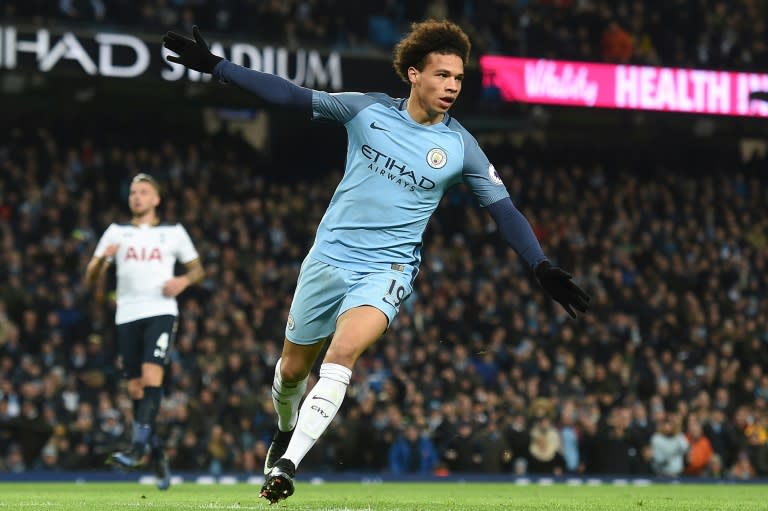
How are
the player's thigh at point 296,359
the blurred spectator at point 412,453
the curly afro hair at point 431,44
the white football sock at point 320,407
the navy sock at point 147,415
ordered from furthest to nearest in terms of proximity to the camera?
the blurred spectator at point 412,453 → the navy sock at point 147,415 → the player's thigh at point 296,359 → the curly afro hair at point 431,44 → the white football sock at point 320,407

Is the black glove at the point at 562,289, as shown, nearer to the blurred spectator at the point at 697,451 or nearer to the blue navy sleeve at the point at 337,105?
the blue navy sleeve at the point at 337,105

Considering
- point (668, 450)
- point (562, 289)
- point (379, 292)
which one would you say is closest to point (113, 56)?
point (668, 450)

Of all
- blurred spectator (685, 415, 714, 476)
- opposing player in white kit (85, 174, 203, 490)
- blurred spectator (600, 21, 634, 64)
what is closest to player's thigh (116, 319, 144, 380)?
opposing player in white kit (85, 174, 203, 490)

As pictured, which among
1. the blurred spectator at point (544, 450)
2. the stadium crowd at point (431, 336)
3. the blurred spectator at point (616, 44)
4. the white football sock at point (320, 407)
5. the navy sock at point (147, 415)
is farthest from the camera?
the blurred spectator at point (616, 44)

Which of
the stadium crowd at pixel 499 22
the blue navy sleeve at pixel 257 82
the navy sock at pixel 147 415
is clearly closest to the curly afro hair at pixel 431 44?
the blue navy sleeve at pixel 257 82

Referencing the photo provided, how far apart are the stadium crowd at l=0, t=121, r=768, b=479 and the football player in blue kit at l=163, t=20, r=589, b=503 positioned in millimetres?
10211

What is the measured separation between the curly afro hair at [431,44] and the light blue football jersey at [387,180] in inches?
12.0

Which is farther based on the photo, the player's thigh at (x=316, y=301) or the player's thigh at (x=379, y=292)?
the player's thigh at (x=316, y=301)

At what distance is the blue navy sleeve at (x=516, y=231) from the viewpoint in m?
7.76

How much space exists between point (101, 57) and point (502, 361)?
8.06 meters

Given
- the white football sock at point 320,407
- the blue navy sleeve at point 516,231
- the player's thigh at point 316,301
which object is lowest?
the white football sock at point 320,407

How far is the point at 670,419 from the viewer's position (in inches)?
827

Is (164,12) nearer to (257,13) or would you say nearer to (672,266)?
(257,13)

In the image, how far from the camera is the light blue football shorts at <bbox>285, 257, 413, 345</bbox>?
7.71 m
